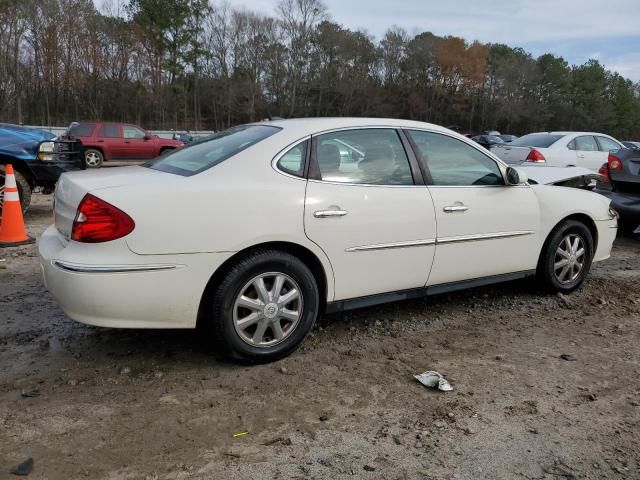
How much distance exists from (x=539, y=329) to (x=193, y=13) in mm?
56009

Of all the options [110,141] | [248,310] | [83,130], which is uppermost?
[83,130]

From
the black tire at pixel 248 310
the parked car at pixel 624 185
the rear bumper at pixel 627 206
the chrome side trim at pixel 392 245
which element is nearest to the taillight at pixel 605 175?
the parked car at pixel 624 185

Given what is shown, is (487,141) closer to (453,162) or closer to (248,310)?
(453,162)

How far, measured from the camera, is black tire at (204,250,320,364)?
3064 mm

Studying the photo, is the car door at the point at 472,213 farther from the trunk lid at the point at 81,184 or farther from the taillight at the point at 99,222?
the taillight at the point at 99,222

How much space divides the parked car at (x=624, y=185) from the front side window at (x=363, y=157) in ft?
15.1

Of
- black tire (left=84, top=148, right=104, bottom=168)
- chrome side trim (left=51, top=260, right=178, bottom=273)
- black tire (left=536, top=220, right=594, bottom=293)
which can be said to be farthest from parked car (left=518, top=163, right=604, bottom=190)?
black tire (left=84, top=148, right=104, bottom=168)

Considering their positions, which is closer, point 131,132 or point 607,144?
point 607,144

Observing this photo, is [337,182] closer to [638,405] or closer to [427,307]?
[427,307]

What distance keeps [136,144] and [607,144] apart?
1535 cm

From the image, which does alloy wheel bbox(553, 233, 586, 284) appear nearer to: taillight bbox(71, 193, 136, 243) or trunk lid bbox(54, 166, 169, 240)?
trunk lid bbox(54, 166, 169, 240)

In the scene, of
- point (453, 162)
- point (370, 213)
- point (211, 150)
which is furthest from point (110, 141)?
point (370, 213)

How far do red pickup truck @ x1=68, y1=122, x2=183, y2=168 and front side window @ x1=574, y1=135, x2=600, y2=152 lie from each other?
1373 centimetres

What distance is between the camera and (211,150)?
3594mm
